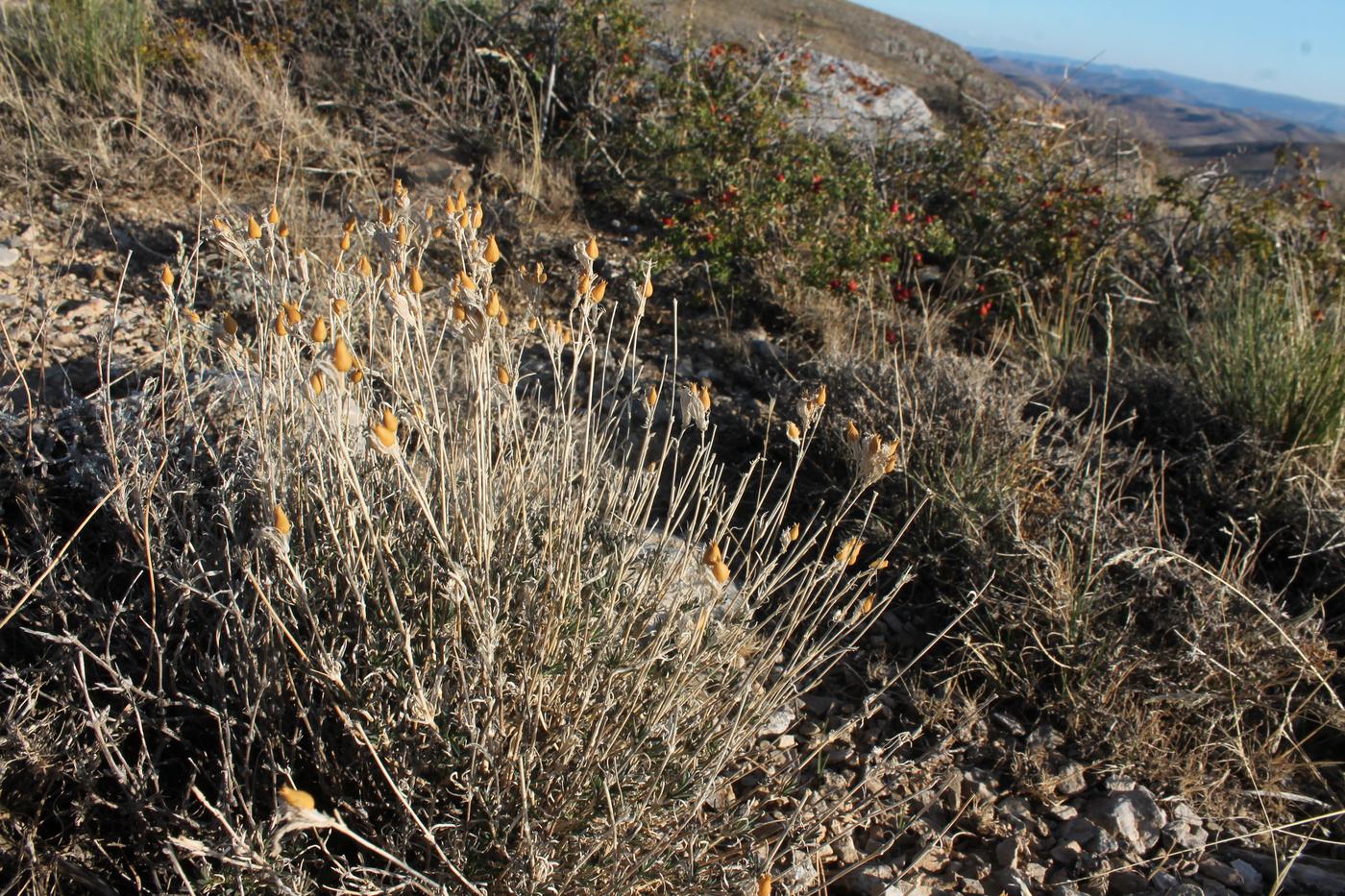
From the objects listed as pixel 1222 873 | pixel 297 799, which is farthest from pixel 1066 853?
pixel 297 799

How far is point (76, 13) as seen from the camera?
453 cm

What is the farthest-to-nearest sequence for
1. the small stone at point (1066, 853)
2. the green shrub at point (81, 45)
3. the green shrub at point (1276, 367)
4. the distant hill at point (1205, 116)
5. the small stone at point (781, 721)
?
the distant hill at point (1205, 116) → the green shrub at point (81, 45) → the green shrub at point (1276, 367) → the small stone at point (781, 721) → the small stone at point (1066, 853)

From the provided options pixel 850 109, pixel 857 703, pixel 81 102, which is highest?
pixel 850 109

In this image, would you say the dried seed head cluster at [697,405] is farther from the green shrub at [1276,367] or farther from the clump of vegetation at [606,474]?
the green shrub at [1276,367]

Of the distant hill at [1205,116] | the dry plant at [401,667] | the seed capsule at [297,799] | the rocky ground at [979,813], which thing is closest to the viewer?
the seed capsule at [297,799]

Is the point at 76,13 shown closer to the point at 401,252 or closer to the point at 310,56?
the point at 310,56

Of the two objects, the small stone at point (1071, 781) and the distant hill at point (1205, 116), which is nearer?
the small stone at point (1071, 781)

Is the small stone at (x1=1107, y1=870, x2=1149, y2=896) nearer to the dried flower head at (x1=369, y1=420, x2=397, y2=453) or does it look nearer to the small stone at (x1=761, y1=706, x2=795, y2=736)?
the small stone at (x1=761, y1=706, x2=795, y2=736)

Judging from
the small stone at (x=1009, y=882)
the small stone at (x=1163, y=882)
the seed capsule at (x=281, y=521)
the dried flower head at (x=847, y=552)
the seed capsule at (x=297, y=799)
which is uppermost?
the seed capsule at (x=281, y=521)

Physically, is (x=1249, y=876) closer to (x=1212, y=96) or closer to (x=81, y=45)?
(x=81, y=45)

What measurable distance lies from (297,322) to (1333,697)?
2.56m

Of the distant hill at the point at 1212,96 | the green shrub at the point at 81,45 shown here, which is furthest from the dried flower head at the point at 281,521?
the distant hill at the point at 1212,96

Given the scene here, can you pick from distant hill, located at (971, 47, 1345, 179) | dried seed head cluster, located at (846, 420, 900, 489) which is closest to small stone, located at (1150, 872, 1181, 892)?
dried seed head cluster, located at (846, 420, 900, 489)

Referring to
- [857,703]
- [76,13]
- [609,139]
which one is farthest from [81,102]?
[857,703]
